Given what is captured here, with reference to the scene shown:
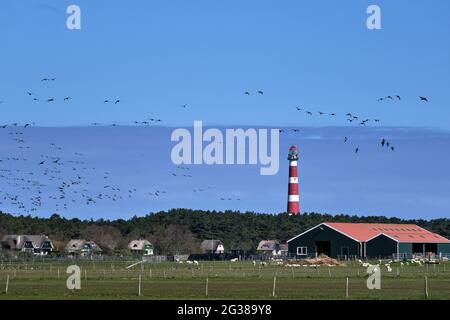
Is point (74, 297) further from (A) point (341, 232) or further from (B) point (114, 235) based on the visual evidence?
(B) point (114, 235)

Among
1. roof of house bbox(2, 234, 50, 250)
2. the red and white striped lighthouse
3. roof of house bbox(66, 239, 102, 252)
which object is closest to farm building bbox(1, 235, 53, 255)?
roof of house bbox(2, 234, 50, 250)

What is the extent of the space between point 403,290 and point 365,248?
8062cm

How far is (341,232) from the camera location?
13388cm

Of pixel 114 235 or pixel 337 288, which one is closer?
pixel 337 288

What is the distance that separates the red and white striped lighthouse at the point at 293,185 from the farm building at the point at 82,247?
Answer: 3627 cm

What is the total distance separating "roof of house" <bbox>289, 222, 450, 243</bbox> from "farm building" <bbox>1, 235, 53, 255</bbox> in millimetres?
59981

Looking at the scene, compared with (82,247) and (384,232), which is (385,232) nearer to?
(384,232)

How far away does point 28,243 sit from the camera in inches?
7126

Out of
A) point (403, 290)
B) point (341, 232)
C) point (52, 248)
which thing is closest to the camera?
point (403, 290)

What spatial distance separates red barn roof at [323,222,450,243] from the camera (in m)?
134

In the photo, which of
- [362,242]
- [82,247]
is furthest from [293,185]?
[362,242]
